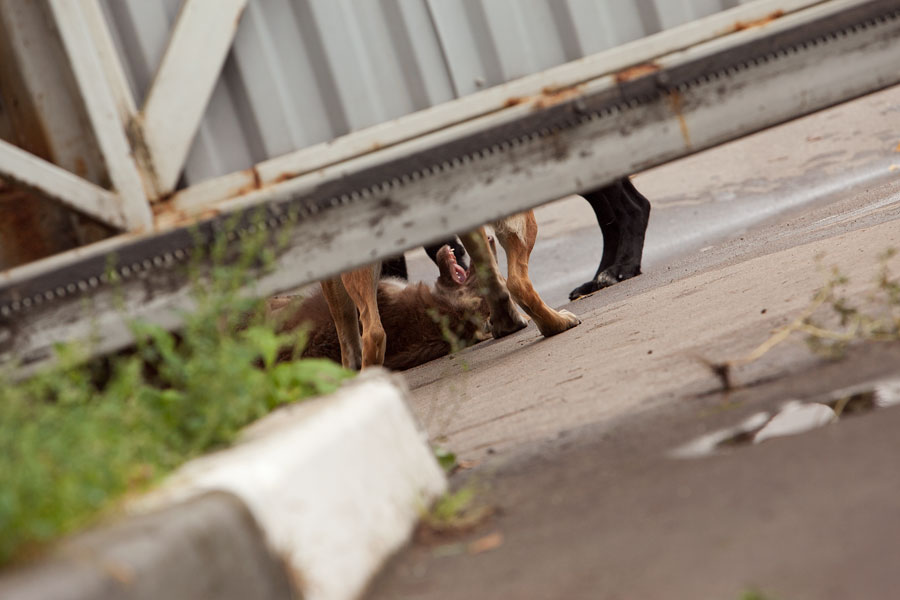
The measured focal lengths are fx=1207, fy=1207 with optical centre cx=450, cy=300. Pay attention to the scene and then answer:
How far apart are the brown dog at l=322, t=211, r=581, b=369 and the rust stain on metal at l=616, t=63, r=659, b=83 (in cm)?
Result: 211

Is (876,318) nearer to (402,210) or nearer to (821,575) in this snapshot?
(402,210)

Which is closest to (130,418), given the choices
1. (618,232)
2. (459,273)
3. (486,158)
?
(486,158)

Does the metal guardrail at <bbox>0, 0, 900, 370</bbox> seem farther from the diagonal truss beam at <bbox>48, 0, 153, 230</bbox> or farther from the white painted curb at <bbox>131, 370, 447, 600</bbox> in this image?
the white painted curb at <bbox>131, 370, 447, 600</bbox>

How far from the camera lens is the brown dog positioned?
6.08m

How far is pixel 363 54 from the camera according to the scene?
11.3ft

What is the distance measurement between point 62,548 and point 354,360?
5769 mm

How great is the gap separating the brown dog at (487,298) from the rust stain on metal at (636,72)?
2114 millimetres

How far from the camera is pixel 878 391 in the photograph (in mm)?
2729

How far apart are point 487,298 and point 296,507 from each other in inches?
207

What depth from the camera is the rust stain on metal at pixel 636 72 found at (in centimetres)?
338

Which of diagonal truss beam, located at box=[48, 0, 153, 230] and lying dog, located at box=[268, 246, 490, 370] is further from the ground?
diagonal truss beam, located at box=[48, 0, 153, 230]

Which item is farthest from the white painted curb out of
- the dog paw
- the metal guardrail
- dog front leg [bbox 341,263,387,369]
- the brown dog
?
dog front leg [bbox 341,263,387,369]

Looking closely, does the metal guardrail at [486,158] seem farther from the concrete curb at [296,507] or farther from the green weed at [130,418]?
the concrete curb at [296,507]

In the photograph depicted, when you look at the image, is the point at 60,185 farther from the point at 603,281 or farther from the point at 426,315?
the point at 603,281
